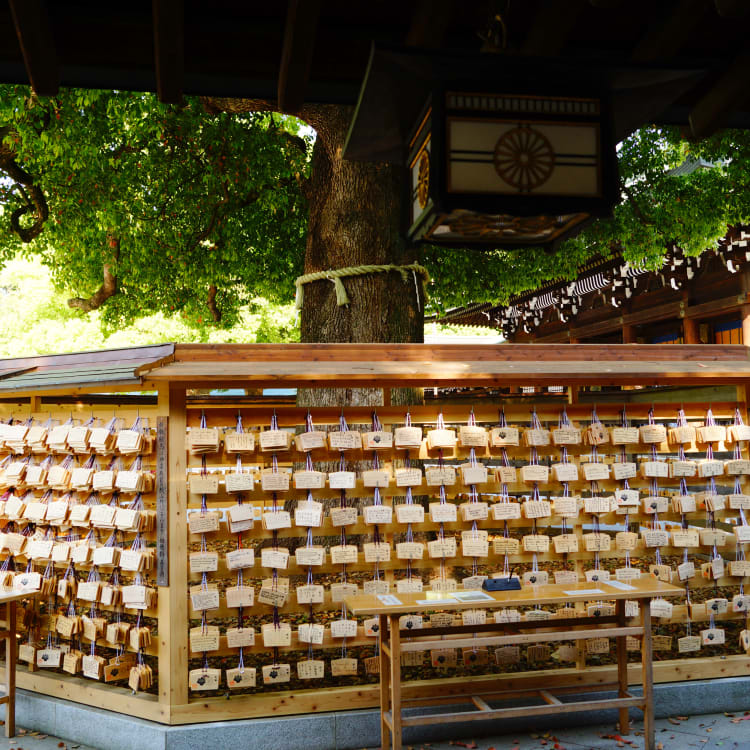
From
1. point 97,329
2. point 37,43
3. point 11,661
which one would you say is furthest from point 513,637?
point 97,329

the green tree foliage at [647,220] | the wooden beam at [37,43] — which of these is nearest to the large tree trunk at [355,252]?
the green tree foliage at [647,220]

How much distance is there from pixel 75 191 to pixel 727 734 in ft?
31.0

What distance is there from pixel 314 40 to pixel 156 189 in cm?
746

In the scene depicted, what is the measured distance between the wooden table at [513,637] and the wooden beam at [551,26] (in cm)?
323

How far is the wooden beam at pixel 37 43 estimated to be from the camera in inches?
123

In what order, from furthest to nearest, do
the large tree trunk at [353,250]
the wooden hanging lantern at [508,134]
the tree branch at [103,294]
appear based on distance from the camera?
the tree branch at [103,294]
the large tree trunk at [353,250]
the wooden hanging lantern at [508,134]

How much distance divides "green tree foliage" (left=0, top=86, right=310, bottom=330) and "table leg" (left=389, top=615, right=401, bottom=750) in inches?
250

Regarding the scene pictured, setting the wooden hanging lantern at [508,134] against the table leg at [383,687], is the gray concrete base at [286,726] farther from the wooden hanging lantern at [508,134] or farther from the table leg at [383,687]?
the wooden hanging lantern at [508,134]

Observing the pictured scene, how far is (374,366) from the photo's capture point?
525 centimetres

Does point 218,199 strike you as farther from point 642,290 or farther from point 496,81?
point 642,290

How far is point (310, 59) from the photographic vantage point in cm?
350

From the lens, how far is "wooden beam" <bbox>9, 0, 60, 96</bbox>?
3113 mm

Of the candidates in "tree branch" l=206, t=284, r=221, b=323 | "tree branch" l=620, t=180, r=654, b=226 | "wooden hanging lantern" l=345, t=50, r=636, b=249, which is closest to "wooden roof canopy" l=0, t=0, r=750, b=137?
"wooden hanging lantern" l=345, t=50, r=636, b=249

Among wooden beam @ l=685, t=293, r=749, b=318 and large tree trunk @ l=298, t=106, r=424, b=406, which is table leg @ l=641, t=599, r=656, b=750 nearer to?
large tree trunk @ l=298, t=106, r=424, b=406
